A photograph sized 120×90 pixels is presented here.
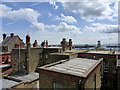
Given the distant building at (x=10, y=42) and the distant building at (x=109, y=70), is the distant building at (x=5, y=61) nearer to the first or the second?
the distant building at (x=10, y=42)

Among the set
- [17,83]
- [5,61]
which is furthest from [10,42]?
[17,83]

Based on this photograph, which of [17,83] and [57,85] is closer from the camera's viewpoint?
[57,85]

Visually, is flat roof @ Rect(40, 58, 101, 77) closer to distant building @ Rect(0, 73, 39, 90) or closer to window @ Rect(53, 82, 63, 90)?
window @ Rect(53, 82, 63, 90)

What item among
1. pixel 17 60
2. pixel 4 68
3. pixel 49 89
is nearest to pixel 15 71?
pixel 17 60

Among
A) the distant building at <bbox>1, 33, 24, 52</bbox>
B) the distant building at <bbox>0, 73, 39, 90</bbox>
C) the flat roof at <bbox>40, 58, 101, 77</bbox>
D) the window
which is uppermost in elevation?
the distant building at <bbox>1, 33, 24, 52</bbox>

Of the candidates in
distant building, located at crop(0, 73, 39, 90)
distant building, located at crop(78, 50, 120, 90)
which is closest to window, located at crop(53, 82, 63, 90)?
distant building, located at crop(0, 73, 39, 90)

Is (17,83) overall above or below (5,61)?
below

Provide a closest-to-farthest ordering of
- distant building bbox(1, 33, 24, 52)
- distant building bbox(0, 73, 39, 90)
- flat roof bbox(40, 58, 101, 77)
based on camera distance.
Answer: flat roof bbox(40, 58, 101, 77), distant building bbox(0, 73, 39, 90), distant building bbox(1, 33, 24, 52)

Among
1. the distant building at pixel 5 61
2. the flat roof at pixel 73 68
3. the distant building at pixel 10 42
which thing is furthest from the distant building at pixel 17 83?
the distant building at pixel 10 42

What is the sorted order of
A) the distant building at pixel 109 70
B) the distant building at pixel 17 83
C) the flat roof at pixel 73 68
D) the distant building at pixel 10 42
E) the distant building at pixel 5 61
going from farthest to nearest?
the distant building at pixel 10 42 → the distant building at pixel 5 61 → the distant building at pixel 109 70 → the distant building at pixel 17 83 → the flat roof at pixel 73 68

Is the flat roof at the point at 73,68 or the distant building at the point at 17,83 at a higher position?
the flat roof at the point at 73,68

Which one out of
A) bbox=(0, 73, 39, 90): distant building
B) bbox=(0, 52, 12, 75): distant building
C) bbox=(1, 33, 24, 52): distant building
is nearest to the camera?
bbox=(0, 73, 39, 90): distant building

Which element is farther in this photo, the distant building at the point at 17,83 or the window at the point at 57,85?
the distant building at the point at 17,83

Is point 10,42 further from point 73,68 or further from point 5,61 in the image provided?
point 73,68
